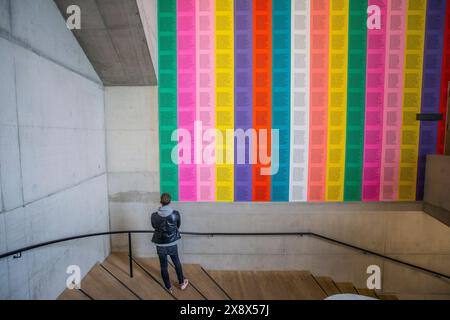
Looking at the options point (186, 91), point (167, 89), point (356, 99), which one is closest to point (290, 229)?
point (356, 99)

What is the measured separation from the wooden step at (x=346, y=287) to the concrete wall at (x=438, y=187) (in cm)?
182

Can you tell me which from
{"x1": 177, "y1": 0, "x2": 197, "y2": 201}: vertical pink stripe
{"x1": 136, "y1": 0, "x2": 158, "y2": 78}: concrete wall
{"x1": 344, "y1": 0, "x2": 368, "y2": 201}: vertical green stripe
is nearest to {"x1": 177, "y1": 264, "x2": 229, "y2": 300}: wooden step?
{"x1": 177, "y1": 0, "x2": 197, "y2": 201}: vertical pink stripe

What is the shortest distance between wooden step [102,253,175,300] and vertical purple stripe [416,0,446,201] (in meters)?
4.78

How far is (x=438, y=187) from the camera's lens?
3.70 meters

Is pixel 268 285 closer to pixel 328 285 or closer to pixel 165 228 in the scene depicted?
pixel 328 285

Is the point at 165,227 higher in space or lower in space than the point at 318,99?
lower

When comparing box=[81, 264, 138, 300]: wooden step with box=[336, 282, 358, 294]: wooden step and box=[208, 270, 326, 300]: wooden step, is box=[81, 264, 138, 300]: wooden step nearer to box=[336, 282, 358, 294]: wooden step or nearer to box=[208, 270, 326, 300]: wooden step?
box=[208, 270, 326, 300]: wooden step

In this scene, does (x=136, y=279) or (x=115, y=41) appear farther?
(x=136, y=279)

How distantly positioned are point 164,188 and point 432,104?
4.98m

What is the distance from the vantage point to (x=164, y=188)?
414cm

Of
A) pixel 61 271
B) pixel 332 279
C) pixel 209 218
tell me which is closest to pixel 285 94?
pixel 209 218

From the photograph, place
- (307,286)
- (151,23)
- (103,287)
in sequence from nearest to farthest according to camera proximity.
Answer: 1. (103,287)
2. (151,23)
3. (307,286)

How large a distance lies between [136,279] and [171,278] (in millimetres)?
535

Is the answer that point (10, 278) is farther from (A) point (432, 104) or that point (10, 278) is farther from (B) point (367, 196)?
(A) point (432, 104)
